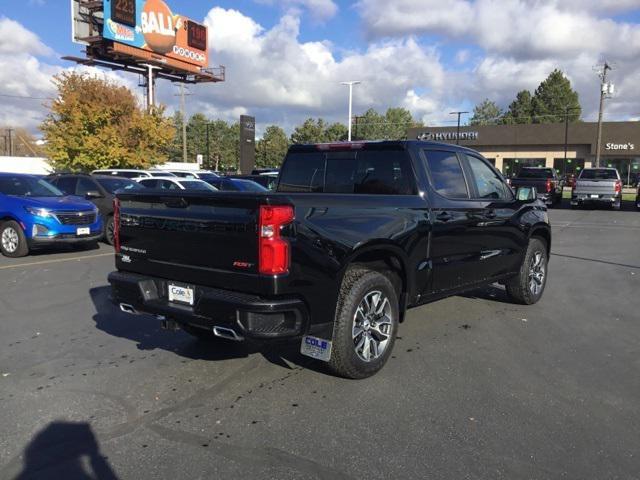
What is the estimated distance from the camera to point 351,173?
5.16 m

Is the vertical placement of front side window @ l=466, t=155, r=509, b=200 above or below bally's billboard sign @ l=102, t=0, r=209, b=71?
below

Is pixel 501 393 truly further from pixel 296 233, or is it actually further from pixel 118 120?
pixel 118 120

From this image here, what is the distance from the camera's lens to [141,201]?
4.37 meters

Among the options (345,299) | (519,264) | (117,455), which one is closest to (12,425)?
(117,455)

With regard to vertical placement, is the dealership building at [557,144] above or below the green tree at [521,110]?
below

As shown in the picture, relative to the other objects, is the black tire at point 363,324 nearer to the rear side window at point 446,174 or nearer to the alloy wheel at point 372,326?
the alloy wheel at point 372,326

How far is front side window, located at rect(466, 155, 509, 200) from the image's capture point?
5.77 metres

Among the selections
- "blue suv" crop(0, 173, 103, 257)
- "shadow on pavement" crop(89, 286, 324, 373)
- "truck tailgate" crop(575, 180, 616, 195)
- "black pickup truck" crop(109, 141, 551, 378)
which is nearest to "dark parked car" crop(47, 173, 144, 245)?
"blue suv" crop(0, 173, 103, 257)

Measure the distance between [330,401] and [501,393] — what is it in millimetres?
1290

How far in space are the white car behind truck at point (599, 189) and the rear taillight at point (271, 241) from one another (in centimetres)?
2357

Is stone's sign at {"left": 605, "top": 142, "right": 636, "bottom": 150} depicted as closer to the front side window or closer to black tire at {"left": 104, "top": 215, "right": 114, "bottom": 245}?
black tire at {"left": 104, "top": 215, "right": 114, "bottom": 245}

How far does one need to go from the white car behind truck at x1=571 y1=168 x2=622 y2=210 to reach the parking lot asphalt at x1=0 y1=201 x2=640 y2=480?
63.5ft

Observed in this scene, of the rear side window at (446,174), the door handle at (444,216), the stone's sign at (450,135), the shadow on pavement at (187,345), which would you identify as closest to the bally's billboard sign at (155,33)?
the stone's sign at (450,135)

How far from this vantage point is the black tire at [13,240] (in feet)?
33.4
